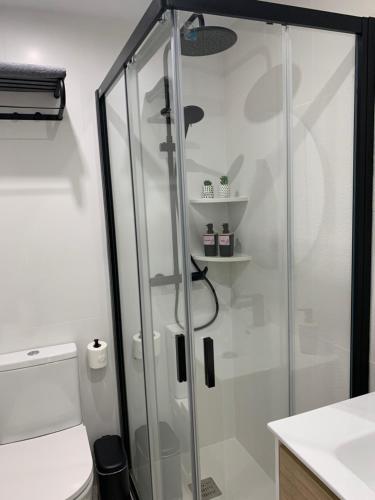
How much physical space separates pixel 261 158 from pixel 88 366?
4.67ft

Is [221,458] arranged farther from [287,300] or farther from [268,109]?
[268,109]

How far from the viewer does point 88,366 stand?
2.11 m

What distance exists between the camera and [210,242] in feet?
4.34

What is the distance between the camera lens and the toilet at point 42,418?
5.30ft

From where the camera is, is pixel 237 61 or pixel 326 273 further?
pixel 326 273

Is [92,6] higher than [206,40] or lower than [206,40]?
higher

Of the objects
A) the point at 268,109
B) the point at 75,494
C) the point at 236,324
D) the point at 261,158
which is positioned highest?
the point at 268,109

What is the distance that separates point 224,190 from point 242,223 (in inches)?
5.7

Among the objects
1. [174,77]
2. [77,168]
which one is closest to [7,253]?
[77,168]

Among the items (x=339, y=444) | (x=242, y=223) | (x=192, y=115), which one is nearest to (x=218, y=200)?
(x=242, y=223)

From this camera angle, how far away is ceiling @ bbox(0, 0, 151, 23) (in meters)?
1.78

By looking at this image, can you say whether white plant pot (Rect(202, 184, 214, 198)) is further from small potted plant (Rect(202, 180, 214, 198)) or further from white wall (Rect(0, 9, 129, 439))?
white wall (Rect(0, 9, 129, 439))

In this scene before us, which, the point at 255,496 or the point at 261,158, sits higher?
the point at 261,158

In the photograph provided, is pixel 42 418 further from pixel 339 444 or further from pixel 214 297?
pixel 339 444
